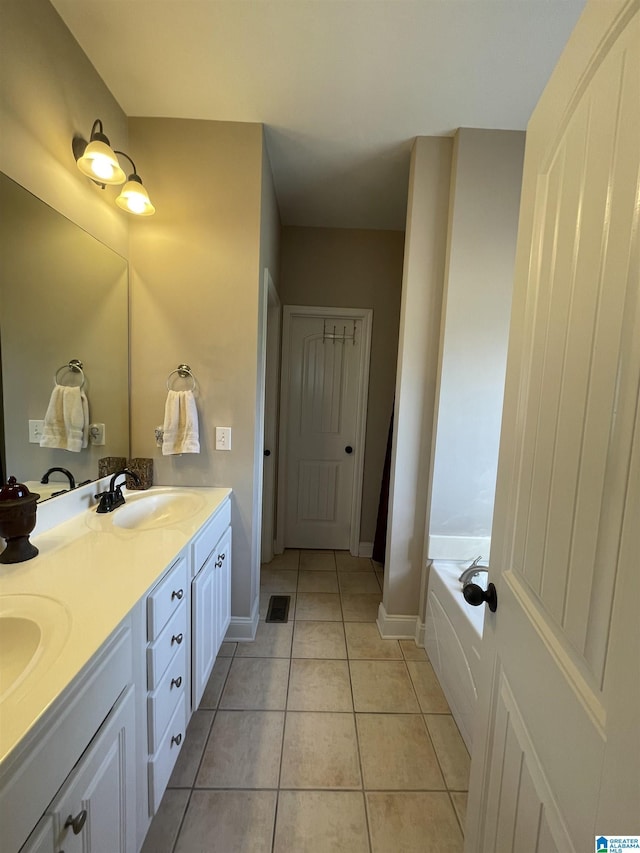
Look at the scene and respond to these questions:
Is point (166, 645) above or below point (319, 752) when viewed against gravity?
above

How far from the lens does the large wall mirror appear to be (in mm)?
1170

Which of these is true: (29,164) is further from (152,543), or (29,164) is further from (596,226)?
(596,226)

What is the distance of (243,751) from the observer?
145cm

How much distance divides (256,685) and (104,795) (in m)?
1.06

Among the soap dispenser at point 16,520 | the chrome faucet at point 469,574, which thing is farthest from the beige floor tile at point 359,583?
the soap dispenser at point 16,520

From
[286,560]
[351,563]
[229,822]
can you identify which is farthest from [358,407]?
[229,822]

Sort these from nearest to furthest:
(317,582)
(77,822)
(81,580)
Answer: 1. (77,822)
2. (81,580)
3. (317,582)

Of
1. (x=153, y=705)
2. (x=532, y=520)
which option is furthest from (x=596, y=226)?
(x=153, y=705)

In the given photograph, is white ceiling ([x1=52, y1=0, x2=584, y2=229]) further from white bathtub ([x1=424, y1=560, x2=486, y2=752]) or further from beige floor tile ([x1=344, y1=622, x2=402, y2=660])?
beige floor tile ([x1=344, y1=622, x2=402, y2=660])

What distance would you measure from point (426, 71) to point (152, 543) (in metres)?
2.12

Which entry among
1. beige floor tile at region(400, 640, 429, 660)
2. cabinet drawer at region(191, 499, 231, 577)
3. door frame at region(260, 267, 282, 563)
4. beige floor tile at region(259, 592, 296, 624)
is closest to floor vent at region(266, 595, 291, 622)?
beige floor tile at region(259, 592, 296, 624)

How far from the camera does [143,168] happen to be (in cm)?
185

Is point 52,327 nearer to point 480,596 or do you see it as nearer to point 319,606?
point 480,596

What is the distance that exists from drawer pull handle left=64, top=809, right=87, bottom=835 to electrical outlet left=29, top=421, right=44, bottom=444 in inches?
41.2
